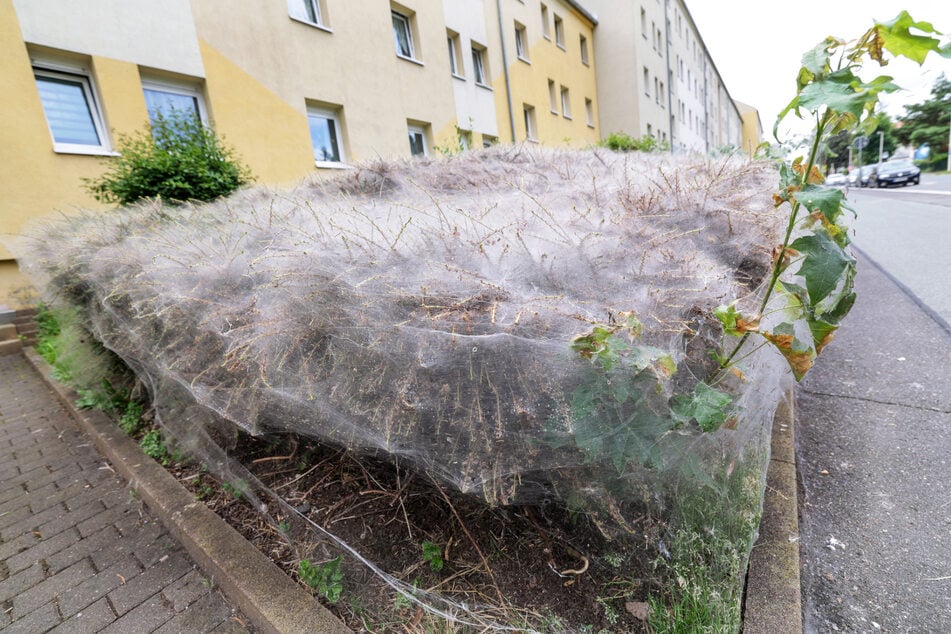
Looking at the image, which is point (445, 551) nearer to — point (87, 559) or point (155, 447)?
point (87, 559)

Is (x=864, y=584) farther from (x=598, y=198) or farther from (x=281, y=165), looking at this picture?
(x=281, y=165)

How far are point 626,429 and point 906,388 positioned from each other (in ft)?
9.22

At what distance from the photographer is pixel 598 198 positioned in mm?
2096

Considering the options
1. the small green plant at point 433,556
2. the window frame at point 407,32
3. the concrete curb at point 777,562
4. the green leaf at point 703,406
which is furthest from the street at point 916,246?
the window frame at point 407,32

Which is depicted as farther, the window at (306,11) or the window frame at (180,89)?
the window at (306,11)

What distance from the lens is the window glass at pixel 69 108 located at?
647 cm

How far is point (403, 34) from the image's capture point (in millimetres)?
12211

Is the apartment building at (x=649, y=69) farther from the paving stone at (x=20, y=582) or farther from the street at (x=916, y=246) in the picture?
the paving stone at (x=20, y=582)

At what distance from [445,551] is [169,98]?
356 inches

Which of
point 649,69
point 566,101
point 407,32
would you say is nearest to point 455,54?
point 407,32

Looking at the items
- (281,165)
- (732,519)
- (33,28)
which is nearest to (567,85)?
(281,165)

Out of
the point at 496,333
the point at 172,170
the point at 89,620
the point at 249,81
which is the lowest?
the point at 89,620

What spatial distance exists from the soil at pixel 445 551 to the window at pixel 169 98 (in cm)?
742

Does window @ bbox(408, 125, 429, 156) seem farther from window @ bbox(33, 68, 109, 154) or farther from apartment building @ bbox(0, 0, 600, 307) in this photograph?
window @ bbox(33, 68, 109, 154)
